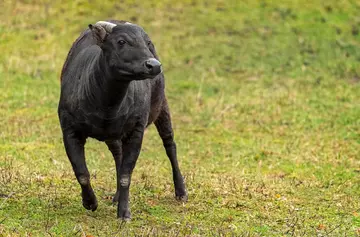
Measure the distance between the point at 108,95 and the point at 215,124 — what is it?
8.36 meters

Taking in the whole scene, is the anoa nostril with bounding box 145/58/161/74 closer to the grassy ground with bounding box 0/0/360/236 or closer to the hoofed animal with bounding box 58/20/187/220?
the hoofed animal with bounding box 58/20/187/220

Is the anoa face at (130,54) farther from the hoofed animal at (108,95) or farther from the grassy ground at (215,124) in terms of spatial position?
the grassy ground at (215,124)

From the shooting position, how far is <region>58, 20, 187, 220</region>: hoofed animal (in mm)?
8117

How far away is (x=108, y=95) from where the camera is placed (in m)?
8.51

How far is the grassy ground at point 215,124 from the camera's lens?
30.9 feet

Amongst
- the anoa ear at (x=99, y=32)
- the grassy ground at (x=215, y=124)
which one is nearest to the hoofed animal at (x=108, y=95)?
the anoa ear at (x=99, y=32)

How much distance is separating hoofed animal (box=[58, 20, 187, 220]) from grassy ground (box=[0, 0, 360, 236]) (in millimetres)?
684

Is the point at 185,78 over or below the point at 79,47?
below

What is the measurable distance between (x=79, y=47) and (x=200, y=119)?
7.76 meters

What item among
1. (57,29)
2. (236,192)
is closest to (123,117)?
(236,192)

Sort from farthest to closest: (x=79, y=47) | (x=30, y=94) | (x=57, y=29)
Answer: (x=57, y=29) < (x=30, y=94) < (x=79, y=47)

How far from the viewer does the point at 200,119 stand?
17125mm

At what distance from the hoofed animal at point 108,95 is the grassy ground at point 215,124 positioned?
68cm

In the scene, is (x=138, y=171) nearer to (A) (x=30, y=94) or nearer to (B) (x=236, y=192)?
(B) (x=236, y=192)
